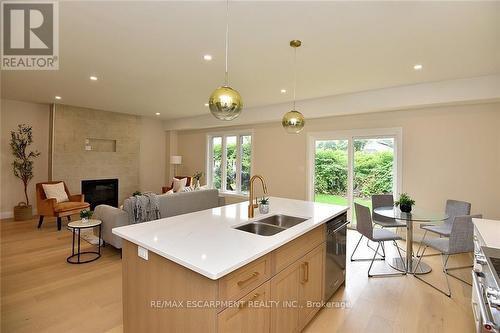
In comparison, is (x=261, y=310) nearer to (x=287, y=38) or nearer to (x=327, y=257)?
(x=327, y=257)

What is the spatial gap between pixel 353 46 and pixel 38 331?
4034 mm

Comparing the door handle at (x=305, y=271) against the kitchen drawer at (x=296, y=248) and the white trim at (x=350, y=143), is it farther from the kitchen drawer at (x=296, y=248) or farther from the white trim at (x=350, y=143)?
the white trim at (x=350, y=143)

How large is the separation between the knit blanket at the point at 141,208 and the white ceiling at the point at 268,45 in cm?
190

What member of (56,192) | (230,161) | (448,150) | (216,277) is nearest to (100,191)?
(56,192)

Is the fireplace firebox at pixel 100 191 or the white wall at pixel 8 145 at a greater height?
the white wall at pixel 8 145

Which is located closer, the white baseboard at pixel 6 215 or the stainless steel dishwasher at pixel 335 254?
the stainless steel dishwasher at pixel 335 254

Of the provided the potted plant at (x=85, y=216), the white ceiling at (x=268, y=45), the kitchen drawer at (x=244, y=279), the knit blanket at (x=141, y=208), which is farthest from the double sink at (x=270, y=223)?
the potted plant at (x=85, y=216)

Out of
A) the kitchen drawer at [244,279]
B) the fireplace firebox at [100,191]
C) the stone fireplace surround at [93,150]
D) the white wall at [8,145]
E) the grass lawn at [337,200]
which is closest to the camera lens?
the kitchen drawer at [244,279]

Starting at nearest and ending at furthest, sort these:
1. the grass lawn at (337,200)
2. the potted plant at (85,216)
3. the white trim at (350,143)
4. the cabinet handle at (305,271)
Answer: the cabinet handle at (305,271), the potted plant at (85,216), the white trim at (350,143), the grass lawn at (337,200)

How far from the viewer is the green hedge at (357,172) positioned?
4.77m

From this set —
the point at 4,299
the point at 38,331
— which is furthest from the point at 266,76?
the point at 4,299

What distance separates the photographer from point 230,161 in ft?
23.8

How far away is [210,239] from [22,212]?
6041 mm

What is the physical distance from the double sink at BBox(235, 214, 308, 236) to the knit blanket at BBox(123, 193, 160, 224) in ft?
7.39
